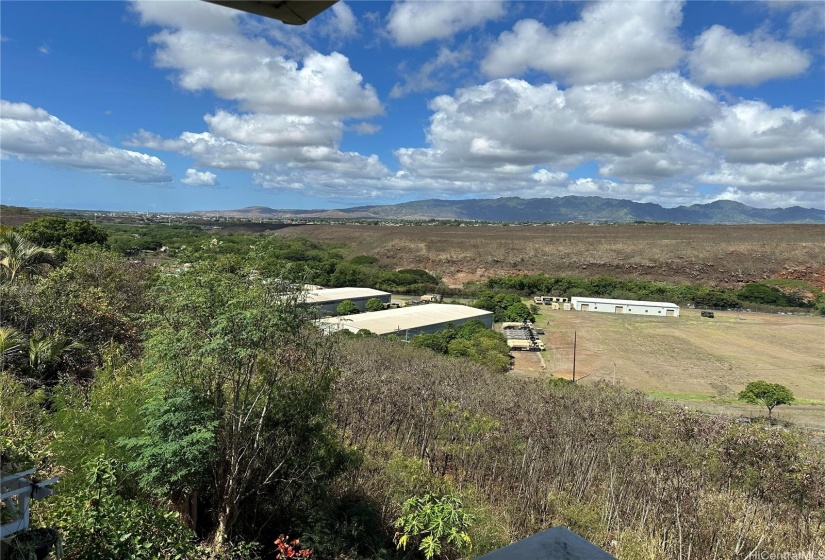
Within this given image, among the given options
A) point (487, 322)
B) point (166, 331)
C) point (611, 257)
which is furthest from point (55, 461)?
point (611, 257)

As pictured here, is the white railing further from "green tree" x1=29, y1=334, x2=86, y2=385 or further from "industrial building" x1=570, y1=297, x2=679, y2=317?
"industrial building" x1=570, y1=297, x2=679, y2=317

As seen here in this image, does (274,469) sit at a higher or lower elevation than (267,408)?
lower

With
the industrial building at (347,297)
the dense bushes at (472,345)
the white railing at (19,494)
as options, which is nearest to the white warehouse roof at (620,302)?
the industrial building at (347,297)

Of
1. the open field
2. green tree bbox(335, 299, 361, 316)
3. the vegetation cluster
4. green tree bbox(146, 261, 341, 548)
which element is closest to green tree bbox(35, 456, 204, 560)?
green tree bbox(146, 261, 341, 548)

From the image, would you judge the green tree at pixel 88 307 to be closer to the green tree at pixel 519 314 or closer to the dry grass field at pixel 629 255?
the green tree at pixel 519 314

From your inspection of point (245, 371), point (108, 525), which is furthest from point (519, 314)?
point (108, 525)

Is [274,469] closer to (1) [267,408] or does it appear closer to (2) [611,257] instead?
(1) [267,408]
